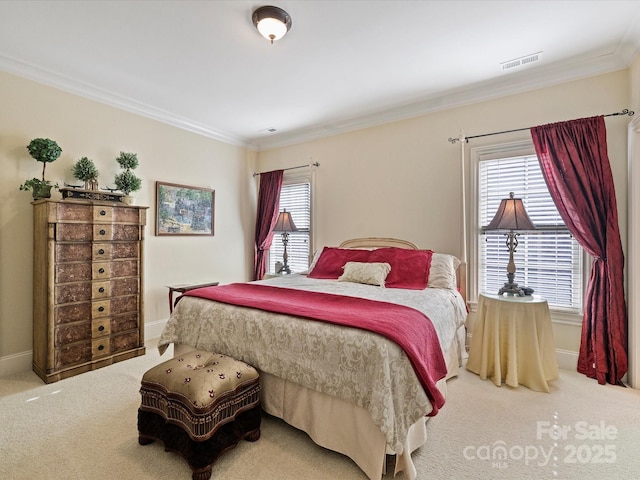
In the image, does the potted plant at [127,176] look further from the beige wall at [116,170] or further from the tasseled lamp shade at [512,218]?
the tasseled lamp shade at [512,218]

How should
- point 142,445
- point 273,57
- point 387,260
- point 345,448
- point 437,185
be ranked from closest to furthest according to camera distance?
1. point 345,448
2. point 142,445
3. point 273,57
4. point 387,260
5. point 437,185

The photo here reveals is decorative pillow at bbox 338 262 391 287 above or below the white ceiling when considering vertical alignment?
below

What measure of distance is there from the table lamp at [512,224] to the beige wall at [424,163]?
622 millimetres

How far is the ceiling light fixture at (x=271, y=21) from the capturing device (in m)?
2.20

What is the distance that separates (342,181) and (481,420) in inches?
127

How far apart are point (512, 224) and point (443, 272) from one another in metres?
0.76

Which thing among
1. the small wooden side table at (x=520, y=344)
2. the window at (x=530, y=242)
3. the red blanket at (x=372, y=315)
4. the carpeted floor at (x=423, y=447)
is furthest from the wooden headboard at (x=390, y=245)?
the red blanket at (x=372, y=315)

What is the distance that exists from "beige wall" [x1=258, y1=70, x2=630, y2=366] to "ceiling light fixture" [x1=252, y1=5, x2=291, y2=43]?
2110 millimetres

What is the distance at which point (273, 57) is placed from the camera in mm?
2828

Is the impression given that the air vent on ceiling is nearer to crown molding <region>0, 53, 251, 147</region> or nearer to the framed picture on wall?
crown molding <region>0, 53, 251, 147</region>

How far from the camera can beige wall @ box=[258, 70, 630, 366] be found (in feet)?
9.45

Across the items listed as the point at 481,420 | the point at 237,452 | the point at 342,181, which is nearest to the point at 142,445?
the point at 237,452

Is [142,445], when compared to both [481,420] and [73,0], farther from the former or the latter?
[73,0]

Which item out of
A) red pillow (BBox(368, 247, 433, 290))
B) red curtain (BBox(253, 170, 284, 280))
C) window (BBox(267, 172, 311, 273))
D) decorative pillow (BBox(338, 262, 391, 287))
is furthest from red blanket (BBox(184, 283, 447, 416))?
red curtain (BBox(253, 170, 284, 280))
